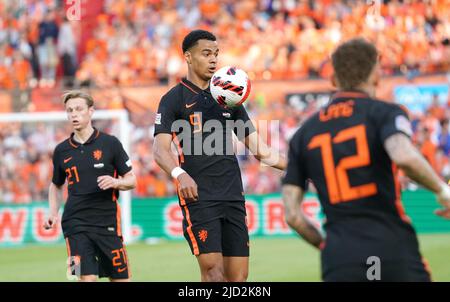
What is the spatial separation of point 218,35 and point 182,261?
11058 mm

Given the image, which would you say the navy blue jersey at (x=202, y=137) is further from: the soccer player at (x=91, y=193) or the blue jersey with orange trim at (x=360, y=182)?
the blue jersey with orange trim at (x=360, y=182)

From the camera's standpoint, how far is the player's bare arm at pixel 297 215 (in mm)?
5574

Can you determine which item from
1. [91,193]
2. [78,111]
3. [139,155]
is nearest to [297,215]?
[91,193]

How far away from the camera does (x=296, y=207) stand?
5.57m

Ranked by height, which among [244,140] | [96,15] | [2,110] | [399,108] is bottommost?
[399,108]

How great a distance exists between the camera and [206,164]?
321 inches

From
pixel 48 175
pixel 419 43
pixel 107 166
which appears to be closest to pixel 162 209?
pixel 48 175

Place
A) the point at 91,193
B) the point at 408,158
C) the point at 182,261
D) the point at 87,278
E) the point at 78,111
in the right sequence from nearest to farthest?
1. the point at 408,158
2. the point at 87,278
3. the point at 91,193
4. the point at 78,111
5. the point at 182,261

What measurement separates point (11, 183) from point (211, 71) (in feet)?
46.1

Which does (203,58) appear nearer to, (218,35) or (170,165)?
(170,165)

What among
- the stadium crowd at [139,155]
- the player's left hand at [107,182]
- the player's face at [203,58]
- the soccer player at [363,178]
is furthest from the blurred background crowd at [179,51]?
the soccer player at [363,178]

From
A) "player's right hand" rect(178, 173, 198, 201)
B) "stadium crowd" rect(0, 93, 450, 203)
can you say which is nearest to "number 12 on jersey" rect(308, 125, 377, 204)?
"player's right hand" rect(178, 173, 198, 201)

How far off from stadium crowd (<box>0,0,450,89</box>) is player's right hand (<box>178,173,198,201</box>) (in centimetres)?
1543
